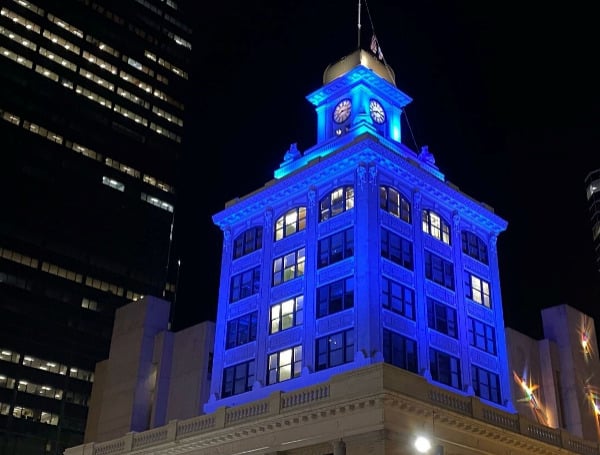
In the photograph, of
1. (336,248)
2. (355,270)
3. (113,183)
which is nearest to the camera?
(355,270)

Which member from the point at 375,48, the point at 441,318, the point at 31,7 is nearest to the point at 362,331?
the point at 441,318

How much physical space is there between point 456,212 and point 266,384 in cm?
1926

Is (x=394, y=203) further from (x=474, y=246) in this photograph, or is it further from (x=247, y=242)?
(x=247, y=242)

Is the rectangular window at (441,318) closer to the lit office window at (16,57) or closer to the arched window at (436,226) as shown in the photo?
the arched window at (436,226)

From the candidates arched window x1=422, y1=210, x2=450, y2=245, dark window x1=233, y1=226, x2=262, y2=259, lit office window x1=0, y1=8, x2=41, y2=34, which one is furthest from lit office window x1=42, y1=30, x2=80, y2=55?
arched window x1=422, y1=210, x2=450, y2=245

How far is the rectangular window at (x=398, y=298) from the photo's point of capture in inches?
2069

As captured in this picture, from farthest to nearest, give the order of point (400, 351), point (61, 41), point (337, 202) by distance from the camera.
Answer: point (61, 41) → point (337, 202) → point (400, 351)

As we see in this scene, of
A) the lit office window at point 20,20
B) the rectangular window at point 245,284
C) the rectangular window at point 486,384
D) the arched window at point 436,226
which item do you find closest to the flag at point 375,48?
the arched window at point 436,226

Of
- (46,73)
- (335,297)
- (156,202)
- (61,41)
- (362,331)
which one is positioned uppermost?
(61,41)

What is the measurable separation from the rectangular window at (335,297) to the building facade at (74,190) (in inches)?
3379

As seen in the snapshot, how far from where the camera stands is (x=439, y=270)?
57.9 metres

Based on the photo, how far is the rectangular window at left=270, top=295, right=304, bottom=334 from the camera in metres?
55.7

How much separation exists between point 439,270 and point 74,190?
100 metres

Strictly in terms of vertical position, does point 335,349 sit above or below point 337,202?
below
